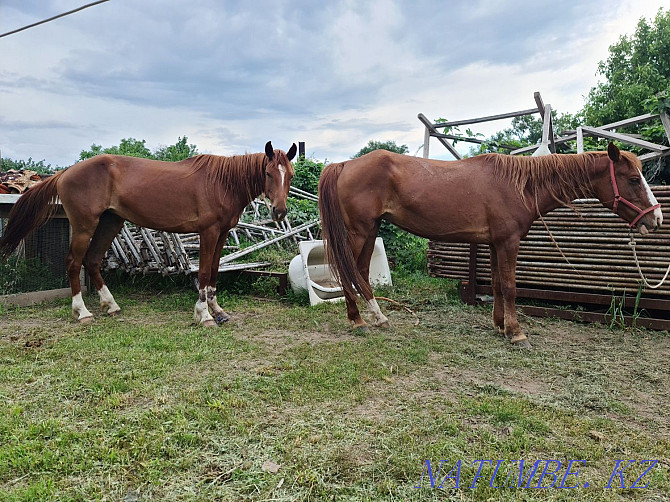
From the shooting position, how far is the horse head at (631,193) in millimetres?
3979

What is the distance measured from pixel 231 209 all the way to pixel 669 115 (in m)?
6.27

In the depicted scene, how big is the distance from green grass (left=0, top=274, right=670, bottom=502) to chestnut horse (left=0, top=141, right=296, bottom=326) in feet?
2.52

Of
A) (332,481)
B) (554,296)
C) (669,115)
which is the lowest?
(332,481)

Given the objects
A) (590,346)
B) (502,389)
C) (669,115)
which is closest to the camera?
(502,389)

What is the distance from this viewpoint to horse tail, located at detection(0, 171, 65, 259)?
16.7 feet

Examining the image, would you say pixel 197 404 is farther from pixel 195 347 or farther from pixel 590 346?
pixel 590 346

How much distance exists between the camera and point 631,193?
4.05 meters

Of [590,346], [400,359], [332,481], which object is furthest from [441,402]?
[590,346]

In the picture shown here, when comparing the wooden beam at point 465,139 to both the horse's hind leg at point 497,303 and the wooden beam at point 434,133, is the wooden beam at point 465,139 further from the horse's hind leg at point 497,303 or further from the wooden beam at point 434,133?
the horse's hind leg at point 497,303

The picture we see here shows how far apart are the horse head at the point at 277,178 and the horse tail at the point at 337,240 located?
1.38ft

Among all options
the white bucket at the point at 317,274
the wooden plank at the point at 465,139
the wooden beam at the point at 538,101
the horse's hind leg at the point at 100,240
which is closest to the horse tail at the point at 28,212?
the horse's hind leg at the point at 100,240

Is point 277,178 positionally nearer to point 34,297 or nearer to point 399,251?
point 34,297

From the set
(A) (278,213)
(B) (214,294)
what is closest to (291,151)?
(A) (278,213)

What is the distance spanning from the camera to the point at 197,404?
2709 millimetres
